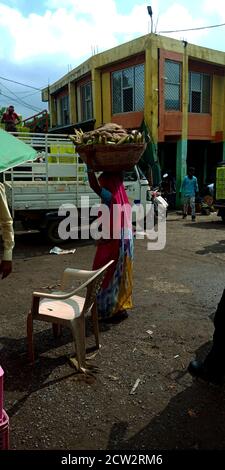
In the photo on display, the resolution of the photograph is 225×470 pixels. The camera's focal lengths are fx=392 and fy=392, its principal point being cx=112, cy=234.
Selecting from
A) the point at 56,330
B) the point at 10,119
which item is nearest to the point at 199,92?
the point at 10,119

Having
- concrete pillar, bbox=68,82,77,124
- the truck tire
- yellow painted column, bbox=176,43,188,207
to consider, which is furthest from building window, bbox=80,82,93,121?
the truck tire

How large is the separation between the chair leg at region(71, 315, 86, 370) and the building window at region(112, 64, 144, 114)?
12.7m

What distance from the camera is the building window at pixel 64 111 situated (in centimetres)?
1909

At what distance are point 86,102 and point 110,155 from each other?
47.0 feet

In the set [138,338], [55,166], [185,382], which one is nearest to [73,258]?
[55,166]

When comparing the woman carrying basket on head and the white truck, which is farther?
the white truck

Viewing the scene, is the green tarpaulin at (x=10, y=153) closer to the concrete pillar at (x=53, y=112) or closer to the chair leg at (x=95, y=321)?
the chair leg at (x=95, y=321)

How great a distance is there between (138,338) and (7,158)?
2.23 meters

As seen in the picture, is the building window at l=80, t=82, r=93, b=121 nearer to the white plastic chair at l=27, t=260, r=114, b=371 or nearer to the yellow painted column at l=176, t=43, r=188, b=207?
the yellow painted column at l=176, t=43, r=188, b=207

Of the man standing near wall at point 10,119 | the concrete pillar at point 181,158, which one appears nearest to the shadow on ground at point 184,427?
the man standing near wall at point 10,119

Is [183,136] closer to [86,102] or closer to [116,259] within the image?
[86,102]

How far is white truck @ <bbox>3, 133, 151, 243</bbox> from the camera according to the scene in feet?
26.9

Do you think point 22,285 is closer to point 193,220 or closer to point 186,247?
point 186,247

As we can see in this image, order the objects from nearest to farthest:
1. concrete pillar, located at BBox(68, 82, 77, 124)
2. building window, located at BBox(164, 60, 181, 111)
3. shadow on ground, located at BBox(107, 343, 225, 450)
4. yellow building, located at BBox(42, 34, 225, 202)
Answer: shadow on ground, located at BBox(107, 343, 225, 450)
yellow building, located at BBox(42, 34, 225, 202)
building window, located at BBox(164, 60, 181, 111)
concrete pillar, located at BBox(68, 82, 77, 124)
